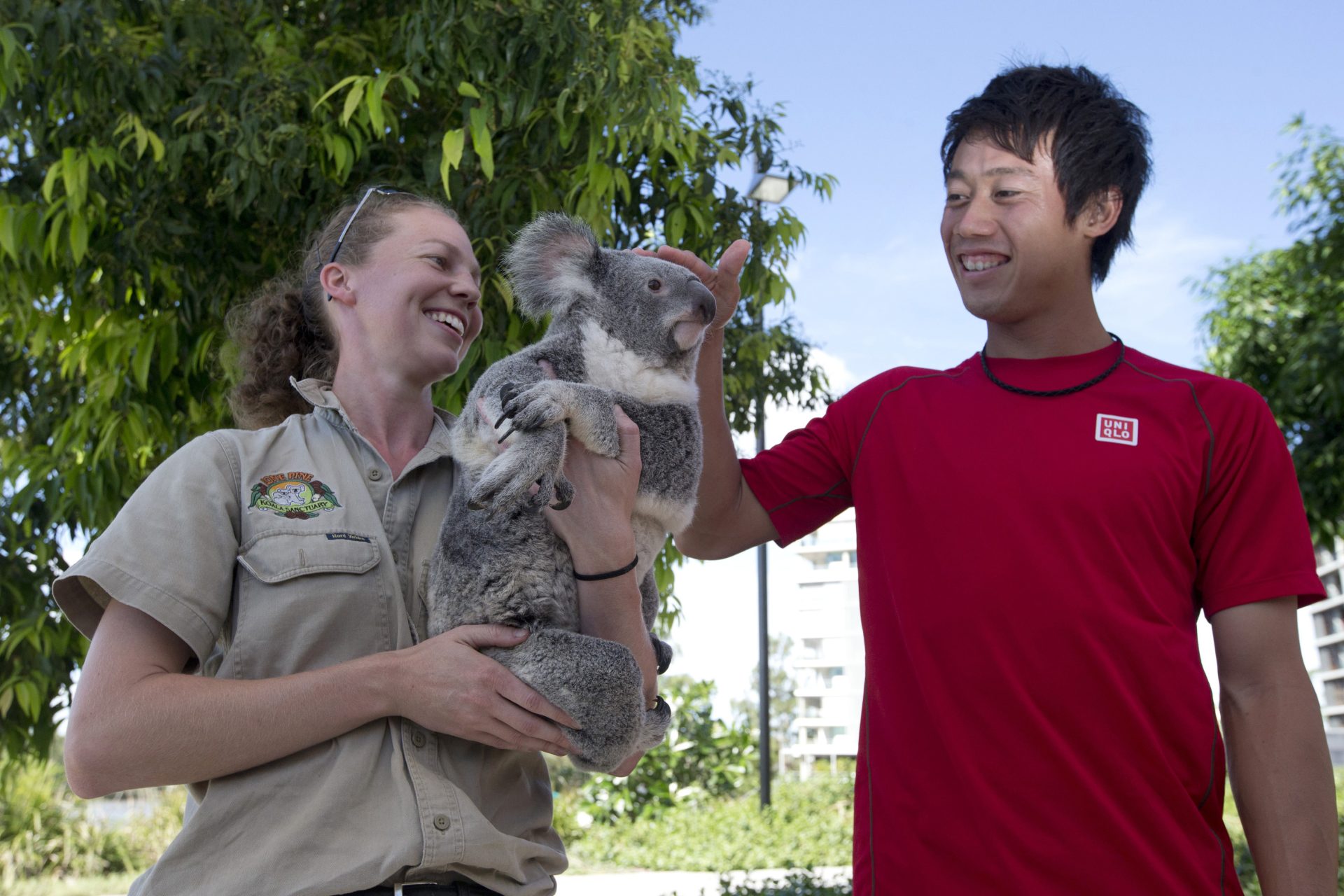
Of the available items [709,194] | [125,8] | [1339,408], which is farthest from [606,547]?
[1339,408]

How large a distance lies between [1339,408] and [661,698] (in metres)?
5.66

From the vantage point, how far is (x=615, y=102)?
2971mm

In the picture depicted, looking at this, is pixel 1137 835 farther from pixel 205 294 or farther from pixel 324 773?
pixel 205 294

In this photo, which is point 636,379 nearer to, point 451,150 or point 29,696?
point 451,150

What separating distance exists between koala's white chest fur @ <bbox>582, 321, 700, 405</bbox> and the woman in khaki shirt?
0.15 meters

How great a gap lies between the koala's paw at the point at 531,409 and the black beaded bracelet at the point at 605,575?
24 cm

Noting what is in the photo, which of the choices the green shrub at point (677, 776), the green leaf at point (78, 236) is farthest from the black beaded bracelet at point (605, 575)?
the green shrub at point (677, 776)

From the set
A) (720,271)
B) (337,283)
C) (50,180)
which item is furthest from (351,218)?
(50,180)

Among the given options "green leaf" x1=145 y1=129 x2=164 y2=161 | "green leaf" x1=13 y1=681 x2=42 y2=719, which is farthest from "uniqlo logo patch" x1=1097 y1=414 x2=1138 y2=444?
"green leaf" x1=13 y1=681 x2=42 y2=719

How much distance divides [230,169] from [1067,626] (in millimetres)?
2496

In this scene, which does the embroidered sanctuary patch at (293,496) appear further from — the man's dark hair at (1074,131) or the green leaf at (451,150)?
the green leaf at (451,150)

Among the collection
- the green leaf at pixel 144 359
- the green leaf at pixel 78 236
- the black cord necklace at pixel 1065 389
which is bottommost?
the black cord necklace at pixel 1065 389

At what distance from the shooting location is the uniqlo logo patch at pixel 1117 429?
1639 millimetres

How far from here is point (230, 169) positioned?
2988 mm
